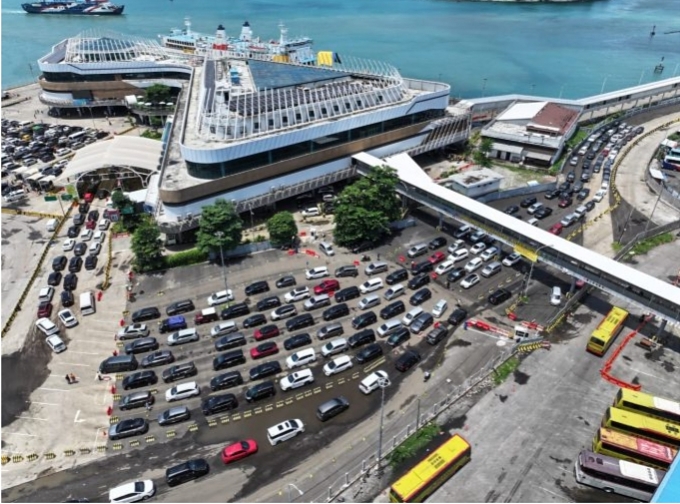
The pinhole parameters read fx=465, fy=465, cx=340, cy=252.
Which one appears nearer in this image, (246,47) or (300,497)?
(300,497)

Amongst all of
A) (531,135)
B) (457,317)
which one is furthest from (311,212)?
(531,135)

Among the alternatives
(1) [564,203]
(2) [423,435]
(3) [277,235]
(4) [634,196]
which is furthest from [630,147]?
(2) [423,435]

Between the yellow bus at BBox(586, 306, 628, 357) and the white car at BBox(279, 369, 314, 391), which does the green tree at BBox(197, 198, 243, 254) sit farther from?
Result: the yellow bus at BBox(586, 306, 628, 357)

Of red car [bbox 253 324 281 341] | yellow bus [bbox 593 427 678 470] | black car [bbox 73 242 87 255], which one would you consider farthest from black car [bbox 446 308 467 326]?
black car [bbox 73 242 87 255]

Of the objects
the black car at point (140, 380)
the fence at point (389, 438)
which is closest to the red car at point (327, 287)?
the fence at point (389, 438)

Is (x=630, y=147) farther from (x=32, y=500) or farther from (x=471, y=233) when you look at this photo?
(x=32, y=500)

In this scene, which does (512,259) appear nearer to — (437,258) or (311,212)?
(437,258)

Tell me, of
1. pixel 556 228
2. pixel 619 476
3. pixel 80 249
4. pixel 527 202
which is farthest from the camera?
pixel 527 202
